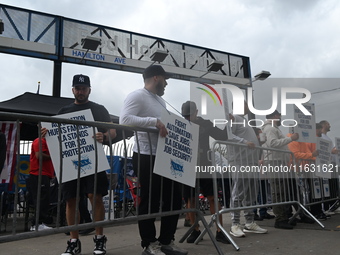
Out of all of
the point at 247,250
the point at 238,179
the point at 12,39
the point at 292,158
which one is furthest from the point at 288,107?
the point at 12,39

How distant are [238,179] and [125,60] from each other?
8.66 meters

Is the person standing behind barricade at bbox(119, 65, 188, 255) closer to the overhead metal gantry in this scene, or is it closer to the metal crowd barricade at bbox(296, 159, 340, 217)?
the metal crowd barricade at bbox(296, 159, 340, 217)

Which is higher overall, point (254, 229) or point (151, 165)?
point (151, 165)

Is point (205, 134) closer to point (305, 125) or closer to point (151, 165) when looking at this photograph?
point (151, 165)

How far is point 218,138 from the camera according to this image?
4707 mm

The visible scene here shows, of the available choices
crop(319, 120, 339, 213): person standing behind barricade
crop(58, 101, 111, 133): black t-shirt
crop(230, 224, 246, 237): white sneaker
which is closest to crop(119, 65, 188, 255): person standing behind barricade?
crop(58, 101, 111, 133): black t-shirt

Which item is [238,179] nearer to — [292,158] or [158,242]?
[292,158]

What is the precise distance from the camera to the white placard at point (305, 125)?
6102 millimetres

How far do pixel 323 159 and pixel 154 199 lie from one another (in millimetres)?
4164

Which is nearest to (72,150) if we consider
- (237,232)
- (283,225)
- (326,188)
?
(237,232)

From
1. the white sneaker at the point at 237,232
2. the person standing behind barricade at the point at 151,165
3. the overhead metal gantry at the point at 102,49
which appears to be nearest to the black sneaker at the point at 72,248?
the person standing behind barricade at the point at 151,165

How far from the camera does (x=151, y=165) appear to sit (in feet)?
10.8

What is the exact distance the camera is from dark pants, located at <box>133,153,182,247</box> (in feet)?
10.7

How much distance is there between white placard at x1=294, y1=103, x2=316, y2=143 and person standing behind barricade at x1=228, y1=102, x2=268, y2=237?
4.77 ft
